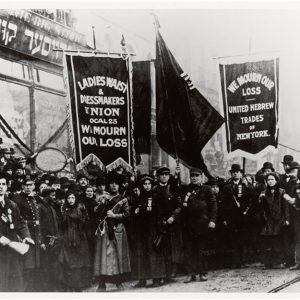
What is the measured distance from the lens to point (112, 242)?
17.8 feet

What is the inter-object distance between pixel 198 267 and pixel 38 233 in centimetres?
171

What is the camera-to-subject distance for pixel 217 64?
601 cm

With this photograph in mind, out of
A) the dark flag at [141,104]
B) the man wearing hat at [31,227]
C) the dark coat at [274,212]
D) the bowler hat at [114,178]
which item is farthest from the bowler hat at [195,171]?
the man wearing hat at [31,227]

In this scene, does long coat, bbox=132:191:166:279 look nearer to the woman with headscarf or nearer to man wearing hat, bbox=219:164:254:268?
the woman with headscarf

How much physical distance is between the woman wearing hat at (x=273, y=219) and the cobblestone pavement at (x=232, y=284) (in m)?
0.21

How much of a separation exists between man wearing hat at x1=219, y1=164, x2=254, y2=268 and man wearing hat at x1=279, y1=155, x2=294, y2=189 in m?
0.36

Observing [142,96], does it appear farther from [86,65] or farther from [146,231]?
[146,231]

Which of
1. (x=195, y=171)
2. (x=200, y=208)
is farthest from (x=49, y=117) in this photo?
(x=200, y=208)

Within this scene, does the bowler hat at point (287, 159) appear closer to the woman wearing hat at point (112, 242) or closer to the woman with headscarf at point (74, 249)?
the woman wearing hat at point (112, 242)

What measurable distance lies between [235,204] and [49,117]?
2369mm

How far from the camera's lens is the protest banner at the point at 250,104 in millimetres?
6027

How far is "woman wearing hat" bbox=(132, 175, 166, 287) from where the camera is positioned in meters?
5.52

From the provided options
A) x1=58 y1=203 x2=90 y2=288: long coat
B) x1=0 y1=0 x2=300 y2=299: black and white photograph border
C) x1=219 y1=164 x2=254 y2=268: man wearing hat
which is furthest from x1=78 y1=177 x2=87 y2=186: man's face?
x1=219 y1=164 x2=254 y2=268: man wearing hat

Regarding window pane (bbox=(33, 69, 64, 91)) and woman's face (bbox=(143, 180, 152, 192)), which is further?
window pane (bbox=(33, 69, 64, 91))
